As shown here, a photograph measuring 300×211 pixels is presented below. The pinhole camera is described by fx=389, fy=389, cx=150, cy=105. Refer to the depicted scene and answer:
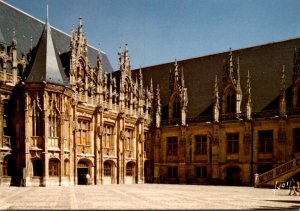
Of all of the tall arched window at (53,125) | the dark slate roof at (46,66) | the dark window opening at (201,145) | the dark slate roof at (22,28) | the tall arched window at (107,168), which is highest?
the dark slate roof at (22,28)

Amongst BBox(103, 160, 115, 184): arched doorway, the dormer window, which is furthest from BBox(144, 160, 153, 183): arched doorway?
BBox(103, 160, 115, 184): arched doorway

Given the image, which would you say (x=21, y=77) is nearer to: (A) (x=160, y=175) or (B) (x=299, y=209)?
(A) (x=160, y=175)

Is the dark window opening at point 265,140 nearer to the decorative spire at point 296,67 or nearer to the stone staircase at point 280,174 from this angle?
the stone staircase at point 280,174

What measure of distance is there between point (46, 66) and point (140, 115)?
1389 cm

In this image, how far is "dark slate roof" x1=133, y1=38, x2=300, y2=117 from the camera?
38.7 metres

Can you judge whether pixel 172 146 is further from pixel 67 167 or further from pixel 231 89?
pixel 67 167

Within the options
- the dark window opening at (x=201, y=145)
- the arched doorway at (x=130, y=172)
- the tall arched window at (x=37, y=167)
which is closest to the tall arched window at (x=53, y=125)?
the tall arched window at (x=37, y=167)

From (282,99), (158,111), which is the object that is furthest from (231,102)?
(158,111)

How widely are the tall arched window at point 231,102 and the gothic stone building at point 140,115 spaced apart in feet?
0.33

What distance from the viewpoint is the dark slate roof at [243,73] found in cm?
3866

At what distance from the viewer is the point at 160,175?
42.5 meters

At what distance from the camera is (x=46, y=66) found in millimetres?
30000

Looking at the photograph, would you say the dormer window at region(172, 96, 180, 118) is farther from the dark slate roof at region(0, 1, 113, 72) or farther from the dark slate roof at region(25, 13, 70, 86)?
the dark slate roof at region(25, 13, 70, 86)

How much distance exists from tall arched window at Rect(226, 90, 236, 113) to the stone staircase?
8647 mm
